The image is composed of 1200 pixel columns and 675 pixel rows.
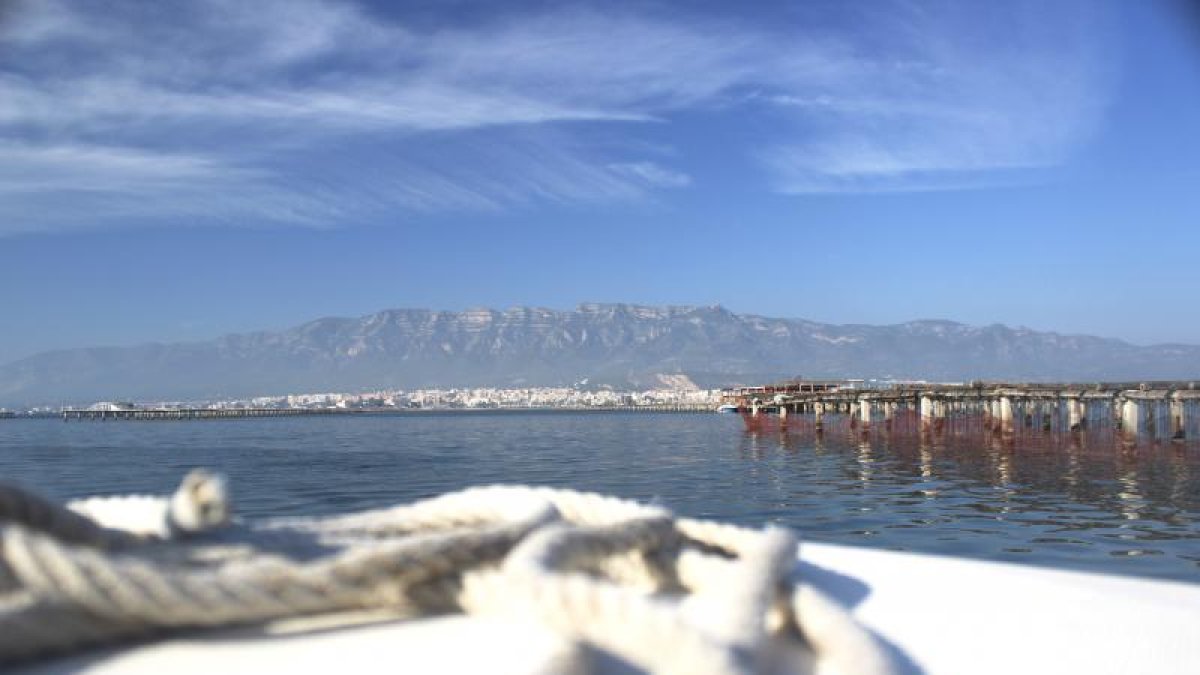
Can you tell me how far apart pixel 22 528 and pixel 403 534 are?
716 mm

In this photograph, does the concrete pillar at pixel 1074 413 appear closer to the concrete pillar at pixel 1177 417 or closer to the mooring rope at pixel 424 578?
the concrete pillar at pixel 1177 417

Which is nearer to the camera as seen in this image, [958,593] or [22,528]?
[22,528]

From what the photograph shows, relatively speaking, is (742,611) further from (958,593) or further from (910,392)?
(910,392)

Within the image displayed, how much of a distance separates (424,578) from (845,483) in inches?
863

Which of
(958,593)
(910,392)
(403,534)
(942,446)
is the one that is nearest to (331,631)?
(403,534)

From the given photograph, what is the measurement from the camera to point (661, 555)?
195 centimetres

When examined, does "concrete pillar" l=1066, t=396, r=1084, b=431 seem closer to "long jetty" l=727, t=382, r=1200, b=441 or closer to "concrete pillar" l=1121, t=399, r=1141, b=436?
"long jetty" l=727, t=382, r=1200, b=441

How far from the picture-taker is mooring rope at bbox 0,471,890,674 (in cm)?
144

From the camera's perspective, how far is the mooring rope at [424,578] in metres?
1.44

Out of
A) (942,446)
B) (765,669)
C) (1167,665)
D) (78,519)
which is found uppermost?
(78,519)

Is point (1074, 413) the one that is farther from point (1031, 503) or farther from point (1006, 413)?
point (1031, 503)

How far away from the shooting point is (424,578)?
1.63m

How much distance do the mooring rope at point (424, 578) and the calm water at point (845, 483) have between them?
1.90 m

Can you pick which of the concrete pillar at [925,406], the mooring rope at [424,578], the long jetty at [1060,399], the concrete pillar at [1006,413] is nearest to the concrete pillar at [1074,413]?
the long jetty at [1060,399]
